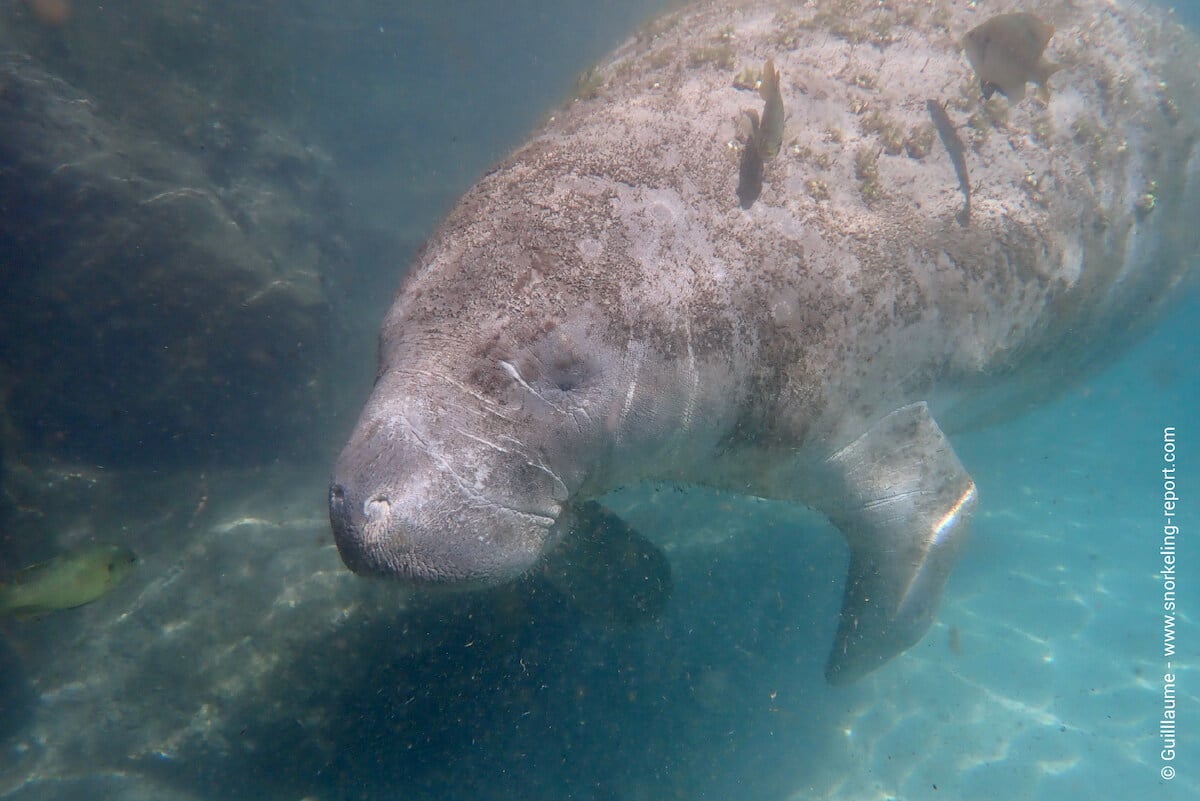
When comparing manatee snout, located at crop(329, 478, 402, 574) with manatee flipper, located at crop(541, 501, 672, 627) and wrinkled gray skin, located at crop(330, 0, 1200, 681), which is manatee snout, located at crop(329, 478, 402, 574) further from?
manatee flipper, located at crop(541, 501, 672, 627)

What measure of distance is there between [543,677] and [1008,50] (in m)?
5.98

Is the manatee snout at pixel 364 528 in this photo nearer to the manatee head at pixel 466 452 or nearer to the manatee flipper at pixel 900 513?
the manatee head at pixel 466 452

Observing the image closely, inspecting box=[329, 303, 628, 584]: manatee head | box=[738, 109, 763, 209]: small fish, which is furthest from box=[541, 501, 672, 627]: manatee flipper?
box=[738, 109, 763, 209]: small fish

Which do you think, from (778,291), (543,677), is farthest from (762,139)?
(543,677)

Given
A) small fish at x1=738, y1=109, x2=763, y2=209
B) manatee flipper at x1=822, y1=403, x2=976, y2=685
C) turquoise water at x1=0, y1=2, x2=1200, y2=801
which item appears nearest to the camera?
small fish at x1=738, y1=109, x2=763, y2=209

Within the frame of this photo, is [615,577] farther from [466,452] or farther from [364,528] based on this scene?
[364,528]

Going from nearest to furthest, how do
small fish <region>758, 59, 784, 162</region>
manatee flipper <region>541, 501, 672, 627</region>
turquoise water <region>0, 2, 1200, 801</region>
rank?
1. small fish <region>758, 59, 784, 162</region>
2. turquoise water <region>0, 2, 1200, 801</region>
3. manatee flipper <region>541, 501, 672, 627</region>

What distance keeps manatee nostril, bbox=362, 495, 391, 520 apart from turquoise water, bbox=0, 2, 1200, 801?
366cm

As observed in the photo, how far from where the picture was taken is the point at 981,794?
6.77 m

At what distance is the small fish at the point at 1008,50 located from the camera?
13.0 feet

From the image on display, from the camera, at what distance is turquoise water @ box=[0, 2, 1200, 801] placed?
17.3 feet

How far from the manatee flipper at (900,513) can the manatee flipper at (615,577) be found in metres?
1.84

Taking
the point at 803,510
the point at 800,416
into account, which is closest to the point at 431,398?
the point at 800,416

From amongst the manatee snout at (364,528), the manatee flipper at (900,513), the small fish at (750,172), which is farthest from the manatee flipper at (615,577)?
the manatee snout at (364,528)
